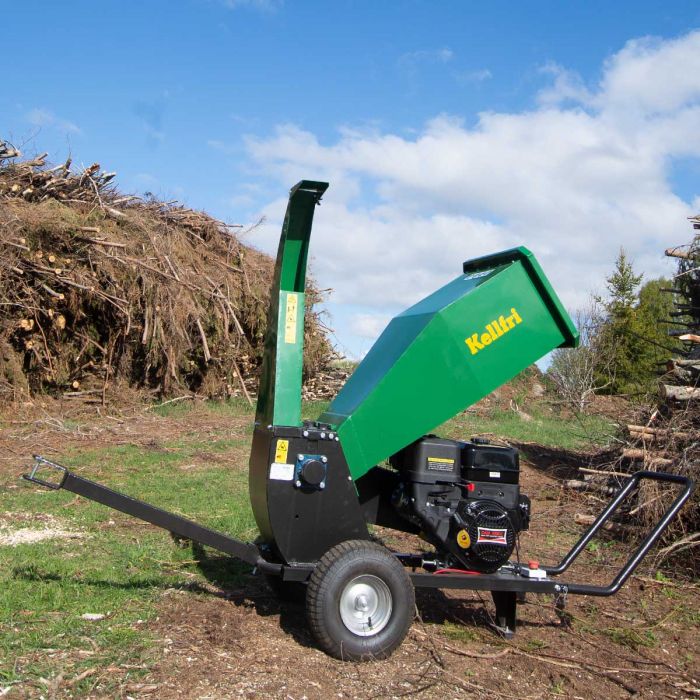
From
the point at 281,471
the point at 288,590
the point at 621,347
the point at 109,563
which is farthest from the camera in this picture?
the point at 621,347

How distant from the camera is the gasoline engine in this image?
465 cm

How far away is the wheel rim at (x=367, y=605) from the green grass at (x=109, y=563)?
0.77 m

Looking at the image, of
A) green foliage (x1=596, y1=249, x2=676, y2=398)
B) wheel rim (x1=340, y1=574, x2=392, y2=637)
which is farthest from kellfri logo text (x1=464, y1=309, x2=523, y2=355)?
green foliage (x1=596, y1=249, x2=676, y2=398)

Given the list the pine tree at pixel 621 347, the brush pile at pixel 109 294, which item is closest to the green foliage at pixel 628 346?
the pine tree at pixel 621 347

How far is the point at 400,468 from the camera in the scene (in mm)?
4961

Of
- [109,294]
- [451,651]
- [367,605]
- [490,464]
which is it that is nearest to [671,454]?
[490,464]

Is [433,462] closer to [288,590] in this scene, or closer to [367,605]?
[367,605]

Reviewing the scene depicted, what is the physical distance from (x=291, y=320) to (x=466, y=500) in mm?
1517

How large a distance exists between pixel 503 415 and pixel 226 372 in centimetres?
642

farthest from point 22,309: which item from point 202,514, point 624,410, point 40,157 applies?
point 624,410

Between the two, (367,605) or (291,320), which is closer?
(367,605)

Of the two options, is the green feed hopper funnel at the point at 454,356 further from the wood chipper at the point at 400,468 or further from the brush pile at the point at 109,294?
the brush pile at the point at 109,294

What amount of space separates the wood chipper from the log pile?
103 inches

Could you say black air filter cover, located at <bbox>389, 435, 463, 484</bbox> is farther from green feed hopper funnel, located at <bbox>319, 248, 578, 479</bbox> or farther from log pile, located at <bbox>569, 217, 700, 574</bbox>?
log pile, located at <bbox>569, 217, 700, 574</bbox>
